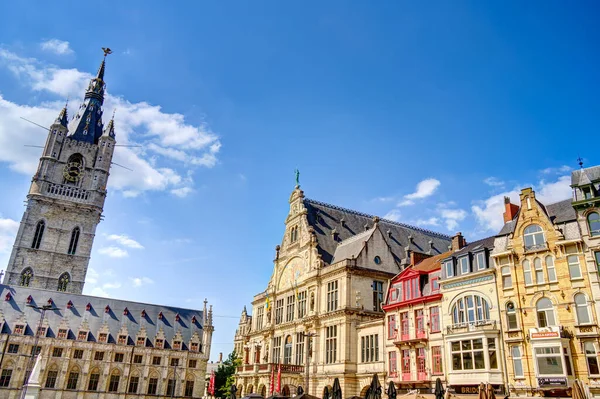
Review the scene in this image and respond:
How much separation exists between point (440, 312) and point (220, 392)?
151ft

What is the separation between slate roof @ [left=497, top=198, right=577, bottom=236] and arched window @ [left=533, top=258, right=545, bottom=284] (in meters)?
2.75

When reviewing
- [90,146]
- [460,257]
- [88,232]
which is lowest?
[460,257]

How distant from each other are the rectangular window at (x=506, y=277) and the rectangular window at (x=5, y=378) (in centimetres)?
6442

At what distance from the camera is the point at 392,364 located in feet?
123

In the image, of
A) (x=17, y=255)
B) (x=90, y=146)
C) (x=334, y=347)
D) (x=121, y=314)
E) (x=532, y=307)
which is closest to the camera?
(x=532, y=307)

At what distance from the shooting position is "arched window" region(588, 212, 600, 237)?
27703 mm

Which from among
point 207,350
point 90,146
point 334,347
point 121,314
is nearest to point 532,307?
point 334,347

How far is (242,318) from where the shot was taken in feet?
318

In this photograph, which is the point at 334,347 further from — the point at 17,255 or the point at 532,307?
the point at 17,255

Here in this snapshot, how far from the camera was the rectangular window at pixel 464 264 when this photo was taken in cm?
3366

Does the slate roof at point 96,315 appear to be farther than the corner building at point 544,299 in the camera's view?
Yes

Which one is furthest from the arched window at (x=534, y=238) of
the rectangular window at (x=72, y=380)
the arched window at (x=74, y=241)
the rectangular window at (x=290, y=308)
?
the arched window at (x=74, y=241)

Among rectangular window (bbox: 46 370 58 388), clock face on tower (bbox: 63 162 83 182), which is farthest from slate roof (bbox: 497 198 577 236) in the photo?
clock face on tower (bbox: 63 162 83 182)

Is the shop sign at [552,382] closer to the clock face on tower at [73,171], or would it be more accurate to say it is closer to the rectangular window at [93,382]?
the rectangular window at [93,382]
